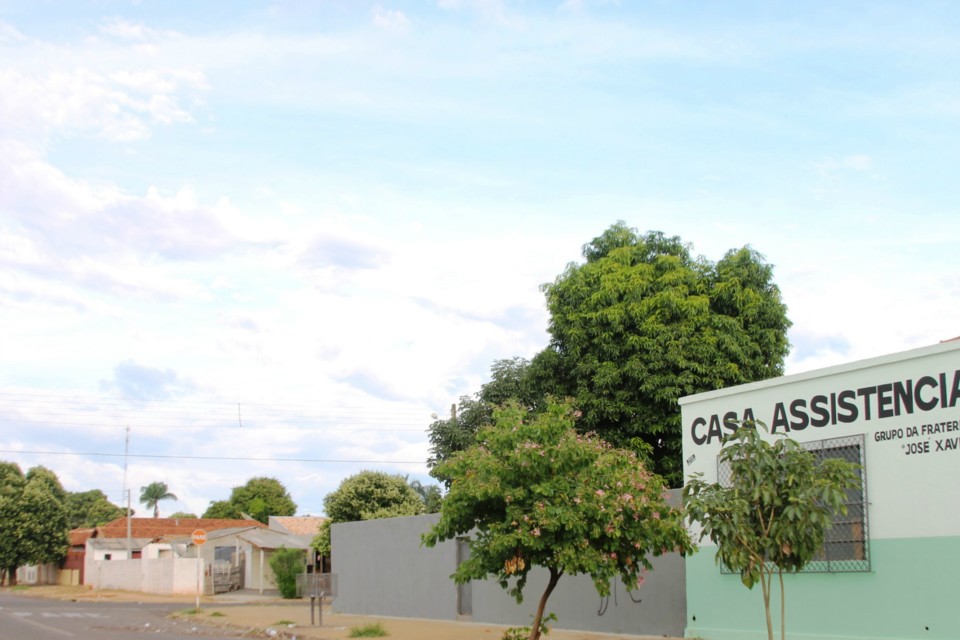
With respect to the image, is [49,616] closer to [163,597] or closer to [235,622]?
[235,622]

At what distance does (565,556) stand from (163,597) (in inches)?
1467

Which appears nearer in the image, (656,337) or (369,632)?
(369,632)

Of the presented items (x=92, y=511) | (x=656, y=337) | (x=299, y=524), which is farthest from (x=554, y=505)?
(x=92, y=511)

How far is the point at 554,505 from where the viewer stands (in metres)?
14.0

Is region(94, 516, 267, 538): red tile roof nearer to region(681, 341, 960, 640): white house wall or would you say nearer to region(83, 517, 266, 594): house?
region(83, 517, 266, 594): house

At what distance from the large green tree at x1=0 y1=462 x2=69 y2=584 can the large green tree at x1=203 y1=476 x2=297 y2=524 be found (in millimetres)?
33252

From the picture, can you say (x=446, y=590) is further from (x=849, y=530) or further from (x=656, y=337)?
(x=849, y=530)

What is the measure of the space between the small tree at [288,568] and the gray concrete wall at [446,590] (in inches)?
386

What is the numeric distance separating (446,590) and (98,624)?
388 inches

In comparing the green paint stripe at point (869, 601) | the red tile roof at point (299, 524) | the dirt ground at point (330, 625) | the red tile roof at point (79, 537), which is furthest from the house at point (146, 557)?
the green paint stripe at point (869, 601)

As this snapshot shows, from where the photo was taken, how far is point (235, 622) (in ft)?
87.1

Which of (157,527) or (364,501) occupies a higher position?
(364,501)

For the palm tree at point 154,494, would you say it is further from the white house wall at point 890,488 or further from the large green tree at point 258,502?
the white house wall at point 890,488

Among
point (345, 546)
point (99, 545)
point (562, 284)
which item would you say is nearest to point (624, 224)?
point (562, 284)
